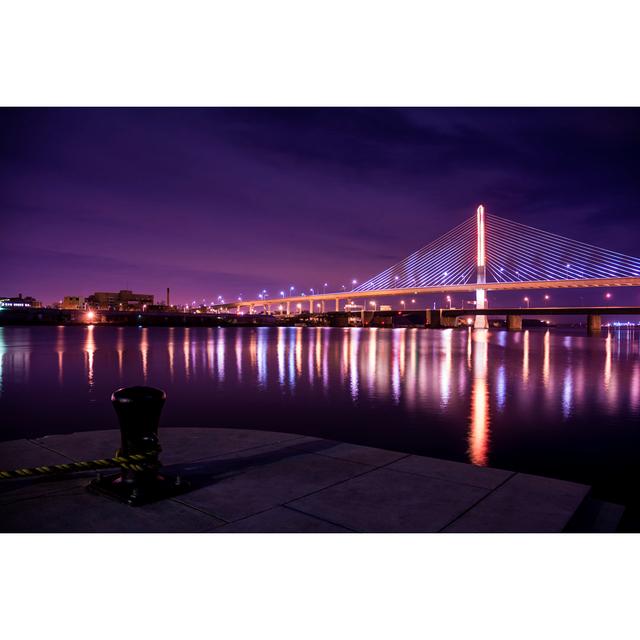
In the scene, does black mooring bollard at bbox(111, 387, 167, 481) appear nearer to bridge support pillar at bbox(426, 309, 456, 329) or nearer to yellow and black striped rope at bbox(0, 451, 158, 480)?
yellow and black striped rope at bbox(0, 451, 158, 480)

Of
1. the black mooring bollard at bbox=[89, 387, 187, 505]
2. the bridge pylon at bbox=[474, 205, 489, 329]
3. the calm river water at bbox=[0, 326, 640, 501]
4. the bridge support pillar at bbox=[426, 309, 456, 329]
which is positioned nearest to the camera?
the black mooring bollard at bbox=[89, 387, 187, 505]

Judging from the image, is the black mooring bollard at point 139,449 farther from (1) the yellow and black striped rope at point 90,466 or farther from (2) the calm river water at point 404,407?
(2) the calm river water at point 404,407

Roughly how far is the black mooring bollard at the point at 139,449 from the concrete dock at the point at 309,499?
0.51 feet

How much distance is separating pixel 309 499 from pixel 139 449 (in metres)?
1.81

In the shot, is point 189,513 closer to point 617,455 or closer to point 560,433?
point 617,455

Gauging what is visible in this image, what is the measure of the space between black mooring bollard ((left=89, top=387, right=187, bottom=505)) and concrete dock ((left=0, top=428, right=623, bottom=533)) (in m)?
0.16

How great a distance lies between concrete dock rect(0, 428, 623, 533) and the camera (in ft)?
15.6

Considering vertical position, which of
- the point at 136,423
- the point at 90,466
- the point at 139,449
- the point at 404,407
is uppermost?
the point at 136,423

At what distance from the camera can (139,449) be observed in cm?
562

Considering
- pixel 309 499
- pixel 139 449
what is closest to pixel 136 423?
pixel 139 449

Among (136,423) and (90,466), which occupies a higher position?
(136,423)

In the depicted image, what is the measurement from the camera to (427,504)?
5223 mm

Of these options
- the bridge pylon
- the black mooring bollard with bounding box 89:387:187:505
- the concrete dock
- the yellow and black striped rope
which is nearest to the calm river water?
the concrete dock

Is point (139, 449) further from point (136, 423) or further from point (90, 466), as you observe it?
point (90, 466)
